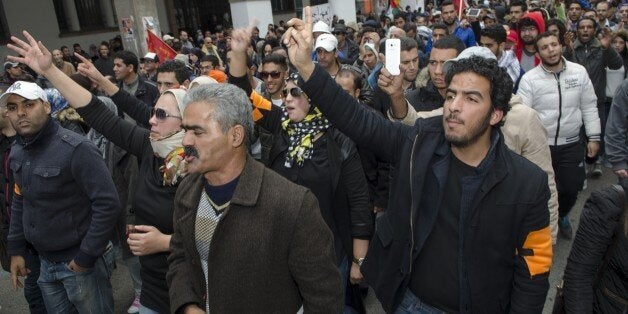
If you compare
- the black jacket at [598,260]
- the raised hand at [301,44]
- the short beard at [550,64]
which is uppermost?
the raised hand at [301,44]

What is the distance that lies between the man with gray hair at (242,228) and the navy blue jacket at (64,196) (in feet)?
3.67

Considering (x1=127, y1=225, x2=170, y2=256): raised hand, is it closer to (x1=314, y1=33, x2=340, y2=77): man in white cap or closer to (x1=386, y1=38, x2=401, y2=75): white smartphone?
(x1=386, y1=38, x2=401, y2=75): white smartphone

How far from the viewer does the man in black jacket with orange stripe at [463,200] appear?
6.45 feet

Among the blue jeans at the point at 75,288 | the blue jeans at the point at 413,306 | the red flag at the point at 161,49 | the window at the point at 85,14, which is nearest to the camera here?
the blue jeans at the point at 413,306

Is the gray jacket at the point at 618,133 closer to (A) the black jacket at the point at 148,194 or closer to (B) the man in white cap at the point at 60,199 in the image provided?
(A) the black jacket at the point at 148,194

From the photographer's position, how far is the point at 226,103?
2.00 metres

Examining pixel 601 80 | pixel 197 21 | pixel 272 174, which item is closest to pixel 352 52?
pixel 601 80

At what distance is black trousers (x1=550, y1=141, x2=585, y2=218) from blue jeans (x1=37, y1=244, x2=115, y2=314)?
12.1 ft

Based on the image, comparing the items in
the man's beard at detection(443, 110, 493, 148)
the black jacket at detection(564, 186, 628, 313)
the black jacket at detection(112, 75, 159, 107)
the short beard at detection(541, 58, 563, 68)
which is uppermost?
the man's beard at detection(443, 110, 493, 148)

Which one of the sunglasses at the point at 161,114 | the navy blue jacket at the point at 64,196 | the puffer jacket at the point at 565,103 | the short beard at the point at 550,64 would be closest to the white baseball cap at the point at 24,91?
the navy blue jacket at the point at 64,196

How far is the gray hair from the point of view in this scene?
77.8 inches

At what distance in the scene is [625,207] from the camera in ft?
6.43

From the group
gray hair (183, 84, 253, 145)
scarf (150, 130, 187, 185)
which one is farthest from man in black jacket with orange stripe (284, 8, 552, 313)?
scarf (150, 130, 187, 185)

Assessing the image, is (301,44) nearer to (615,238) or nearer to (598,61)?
(615,238)
